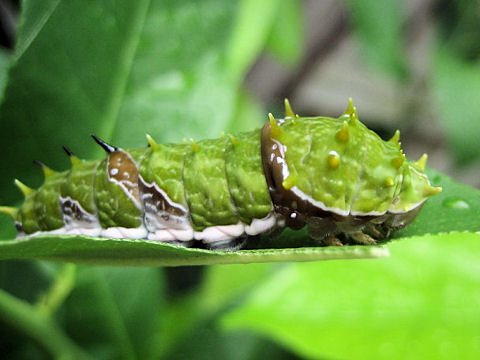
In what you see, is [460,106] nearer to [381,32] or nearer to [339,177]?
[381,32]

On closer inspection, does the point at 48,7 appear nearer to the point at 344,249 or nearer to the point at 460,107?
the point at 344,249

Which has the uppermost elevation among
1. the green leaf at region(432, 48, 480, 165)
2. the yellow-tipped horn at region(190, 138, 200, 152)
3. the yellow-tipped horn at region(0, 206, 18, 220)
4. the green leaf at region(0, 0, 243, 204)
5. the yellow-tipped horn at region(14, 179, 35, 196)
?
the green leaf at region(0, 0, 243, 204)

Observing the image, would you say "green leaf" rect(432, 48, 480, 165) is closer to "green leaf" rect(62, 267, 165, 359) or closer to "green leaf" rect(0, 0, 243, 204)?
"green leaf" rect(0, 0, 243, 204)

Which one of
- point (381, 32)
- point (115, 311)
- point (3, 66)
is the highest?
point (3, 66)

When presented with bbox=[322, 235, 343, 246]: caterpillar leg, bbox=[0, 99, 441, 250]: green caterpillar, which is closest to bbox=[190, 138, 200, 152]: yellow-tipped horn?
bbox=[0, 99, 441, 250]: green caterpillar

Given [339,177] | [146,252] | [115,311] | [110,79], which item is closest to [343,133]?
[339,177]
